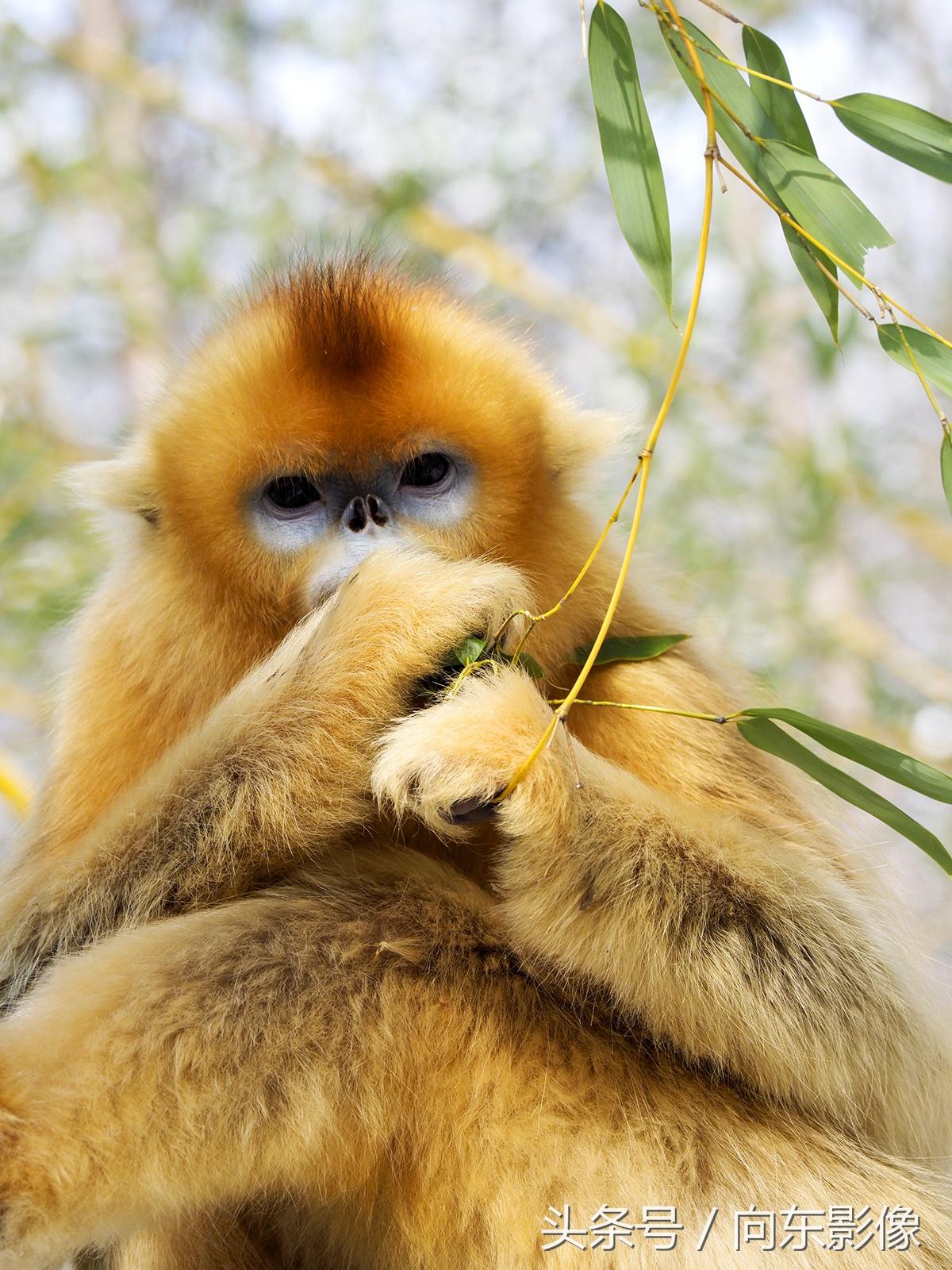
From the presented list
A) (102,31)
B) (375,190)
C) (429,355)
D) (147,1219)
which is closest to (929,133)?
(429,355)

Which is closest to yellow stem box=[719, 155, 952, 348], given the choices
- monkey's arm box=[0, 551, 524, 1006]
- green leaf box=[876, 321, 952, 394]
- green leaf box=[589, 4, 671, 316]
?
green leaf box=[876, 321, 952, 394]

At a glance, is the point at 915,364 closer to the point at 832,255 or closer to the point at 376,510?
the point at 832,255

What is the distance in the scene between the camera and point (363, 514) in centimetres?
234

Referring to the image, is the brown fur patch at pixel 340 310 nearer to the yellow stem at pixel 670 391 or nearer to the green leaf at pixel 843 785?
the yellow stem at pixel 670 391

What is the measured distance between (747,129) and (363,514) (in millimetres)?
950

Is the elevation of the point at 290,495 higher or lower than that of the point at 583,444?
lower

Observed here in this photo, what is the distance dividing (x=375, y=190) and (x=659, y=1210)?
590 centimetres

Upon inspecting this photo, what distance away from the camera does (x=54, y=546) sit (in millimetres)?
5812

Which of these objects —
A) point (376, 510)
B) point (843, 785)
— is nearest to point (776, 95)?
point (376, 510)

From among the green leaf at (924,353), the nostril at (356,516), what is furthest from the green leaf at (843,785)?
the nostril at (356,516)

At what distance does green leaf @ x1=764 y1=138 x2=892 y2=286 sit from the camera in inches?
72.8

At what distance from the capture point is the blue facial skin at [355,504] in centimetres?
232

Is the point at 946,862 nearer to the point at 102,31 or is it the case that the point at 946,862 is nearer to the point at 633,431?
the point at 633,431

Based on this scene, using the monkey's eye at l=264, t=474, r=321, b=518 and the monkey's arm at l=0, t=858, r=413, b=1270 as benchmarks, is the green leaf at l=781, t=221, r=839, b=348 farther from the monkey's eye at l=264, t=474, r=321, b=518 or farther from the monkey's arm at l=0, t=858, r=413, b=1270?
the monkey's arm at l=0, t=858, r=413, b=1270
